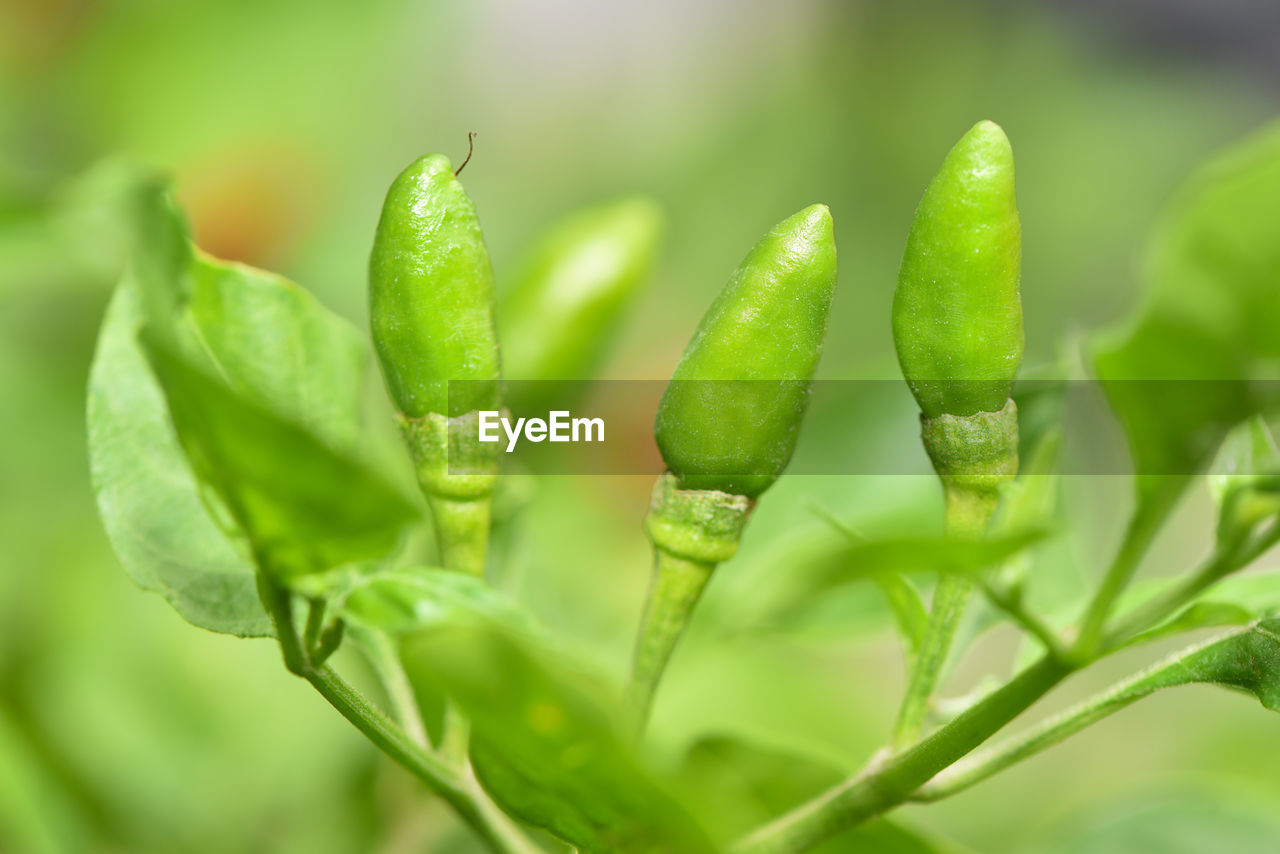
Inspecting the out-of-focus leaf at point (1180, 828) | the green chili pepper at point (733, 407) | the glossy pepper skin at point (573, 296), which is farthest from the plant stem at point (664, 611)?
the out-of-focus leaf at point (1180, 828)

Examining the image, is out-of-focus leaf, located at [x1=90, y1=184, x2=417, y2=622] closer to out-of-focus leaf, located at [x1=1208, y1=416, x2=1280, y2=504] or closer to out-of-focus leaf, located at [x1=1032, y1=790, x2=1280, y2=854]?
out-of-focus leaf, located at [x1=1208, y1=416, x2=1280, y2=504]

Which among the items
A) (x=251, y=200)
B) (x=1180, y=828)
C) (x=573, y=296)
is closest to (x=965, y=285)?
(x=573, y=296)

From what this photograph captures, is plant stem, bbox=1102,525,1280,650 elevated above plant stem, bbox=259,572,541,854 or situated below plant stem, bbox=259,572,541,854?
above

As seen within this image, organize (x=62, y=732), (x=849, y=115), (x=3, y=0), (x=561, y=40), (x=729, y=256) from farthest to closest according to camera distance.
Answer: (x=561, y=40)
(x=849, y=115)
(x=729, y=256)
(x=3, y=0)
(x=62, y=732)

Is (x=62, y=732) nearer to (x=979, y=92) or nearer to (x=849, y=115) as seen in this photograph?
(x=849, y=115)

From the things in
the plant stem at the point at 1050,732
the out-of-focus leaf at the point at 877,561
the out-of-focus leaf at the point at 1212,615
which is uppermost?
the out-of-focus leaf at the point at 877,561

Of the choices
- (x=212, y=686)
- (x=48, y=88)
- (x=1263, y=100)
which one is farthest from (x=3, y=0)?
(x=1263, y=100)

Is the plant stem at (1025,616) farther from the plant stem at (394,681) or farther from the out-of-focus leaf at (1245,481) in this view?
the plant stem at (394,681)

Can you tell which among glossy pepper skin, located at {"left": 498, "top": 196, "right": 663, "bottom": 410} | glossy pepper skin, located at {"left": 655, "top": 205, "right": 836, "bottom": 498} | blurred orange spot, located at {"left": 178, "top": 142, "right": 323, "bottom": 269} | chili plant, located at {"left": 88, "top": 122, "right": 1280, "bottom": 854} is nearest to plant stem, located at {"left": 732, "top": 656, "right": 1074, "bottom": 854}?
chili plant, located at {"left": 88, "top": 122, "right": 1280, "bottom": 854}
